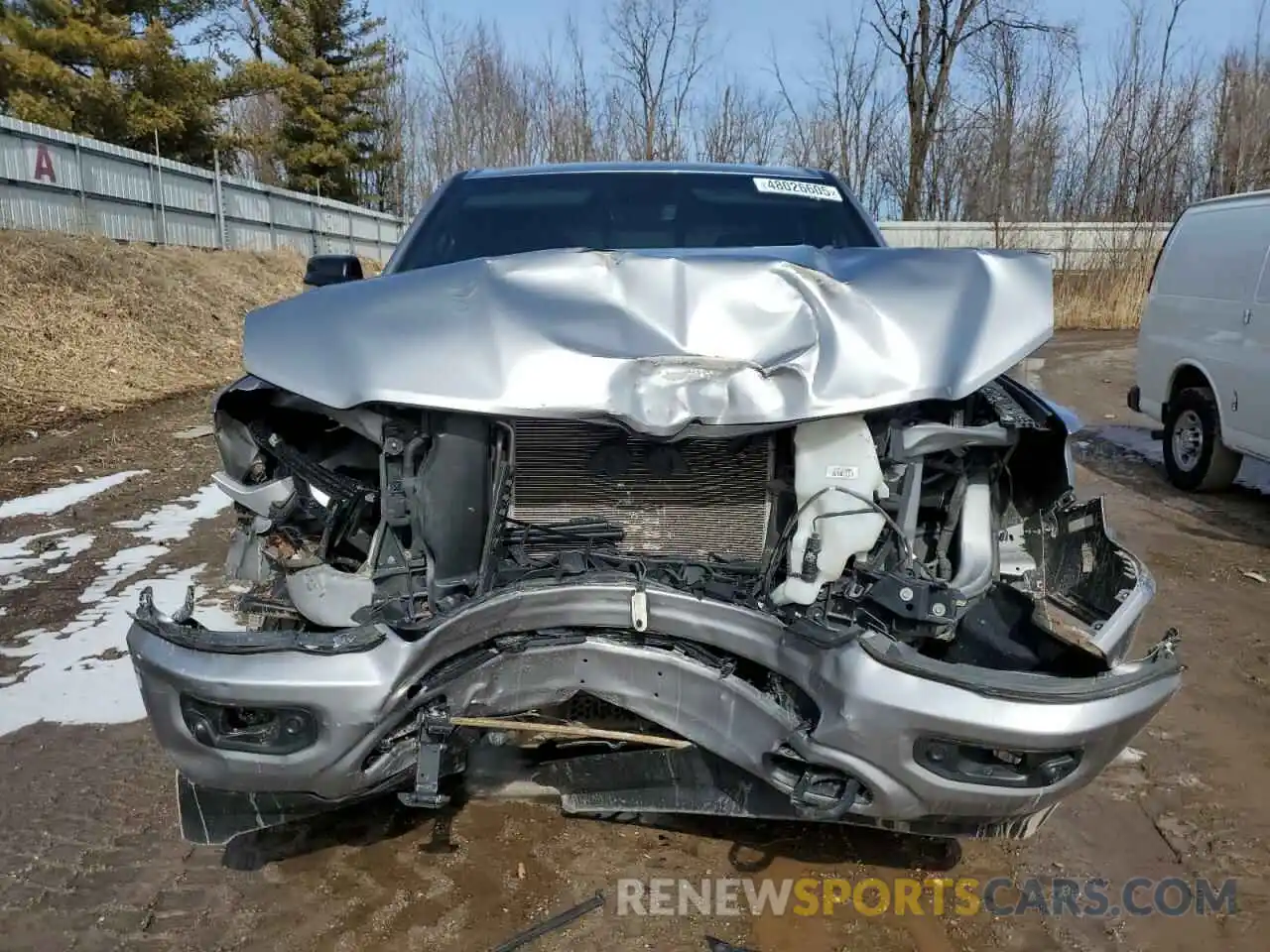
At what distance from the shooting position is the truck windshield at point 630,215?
11.4ft

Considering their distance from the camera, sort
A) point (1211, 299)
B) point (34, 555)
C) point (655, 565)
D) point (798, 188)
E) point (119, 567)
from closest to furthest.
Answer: point (655, 565)
point (798, 188)
point (119, 567)
point (34, 555)
point (1211, 299)

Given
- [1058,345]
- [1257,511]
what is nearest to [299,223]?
[1058,345]

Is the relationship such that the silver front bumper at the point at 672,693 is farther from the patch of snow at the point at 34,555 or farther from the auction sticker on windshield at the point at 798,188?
the patch of snow at the point at 34,555

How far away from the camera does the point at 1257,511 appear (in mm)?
6344

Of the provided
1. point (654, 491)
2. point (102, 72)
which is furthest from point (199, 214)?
point (654, 491)

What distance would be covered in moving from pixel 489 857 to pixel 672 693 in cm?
84

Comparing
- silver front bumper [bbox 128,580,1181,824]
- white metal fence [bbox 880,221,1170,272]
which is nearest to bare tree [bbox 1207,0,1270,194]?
white metal fence [bbox 880,221,1170,272]

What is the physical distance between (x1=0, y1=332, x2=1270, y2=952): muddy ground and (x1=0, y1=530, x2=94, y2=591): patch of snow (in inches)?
34.1

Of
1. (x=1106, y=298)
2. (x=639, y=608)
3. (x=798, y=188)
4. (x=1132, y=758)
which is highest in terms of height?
(x=798, y=188)

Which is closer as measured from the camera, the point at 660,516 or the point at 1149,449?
the point at 660,516

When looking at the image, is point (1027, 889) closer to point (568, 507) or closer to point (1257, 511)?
point (568, 507)

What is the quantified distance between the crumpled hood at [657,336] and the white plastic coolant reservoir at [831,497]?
0.14m

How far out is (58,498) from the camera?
5.91 metres

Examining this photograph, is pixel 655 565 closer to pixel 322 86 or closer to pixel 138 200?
pixel 138 200
